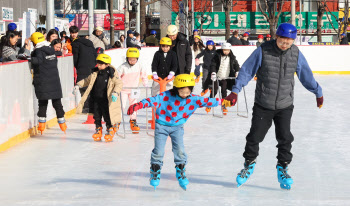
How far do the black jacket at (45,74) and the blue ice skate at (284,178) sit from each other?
466 centimetres

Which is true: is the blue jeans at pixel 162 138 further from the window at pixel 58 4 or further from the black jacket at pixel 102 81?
the window at pixel 58 4

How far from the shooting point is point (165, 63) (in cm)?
1159

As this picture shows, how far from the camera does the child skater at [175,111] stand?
665cm

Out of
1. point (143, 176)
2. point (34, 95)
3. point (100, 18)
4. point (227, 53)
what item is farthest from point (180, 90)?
point (100, 18)

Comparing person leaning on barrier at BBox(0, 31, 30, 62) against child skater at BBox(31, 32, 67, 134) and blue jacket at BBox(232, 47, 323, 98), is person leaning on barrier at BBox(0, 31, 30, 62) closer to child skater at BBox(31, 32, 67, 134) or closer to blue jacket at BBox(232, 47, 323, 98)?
child skater at BBox(31, 32, 67, 134)

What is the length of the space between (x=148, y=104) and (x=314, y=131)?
5.36 metres

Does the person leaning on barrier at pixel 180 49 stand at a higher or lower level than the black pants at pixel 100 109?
higher

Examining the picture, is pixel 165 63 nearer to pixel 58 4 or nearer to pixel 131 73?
pixel 131 73

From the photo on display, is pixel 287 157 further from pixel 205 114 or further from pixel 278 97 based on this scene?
pixel 205 114

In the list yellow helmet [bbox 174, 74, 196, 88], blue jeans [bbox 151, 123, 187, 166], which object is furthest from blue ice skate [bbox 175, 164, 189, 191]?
yellow helmet [bbox 174, 74, 196, 88]

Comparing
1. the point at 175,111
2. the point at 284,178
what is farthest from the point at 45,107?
the point at 284,178

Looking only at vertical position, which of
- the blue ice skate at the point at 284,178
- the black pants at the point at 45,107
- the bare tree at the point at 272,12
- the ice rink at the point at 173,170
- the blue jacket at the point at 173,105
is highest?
the bare tree at the point at 272,12

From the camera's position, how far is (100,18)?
54562mm

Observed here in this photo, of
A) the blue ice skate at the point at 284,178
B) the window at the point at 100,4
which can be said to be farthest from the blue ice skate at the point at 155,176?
the window at the point at 100,4
